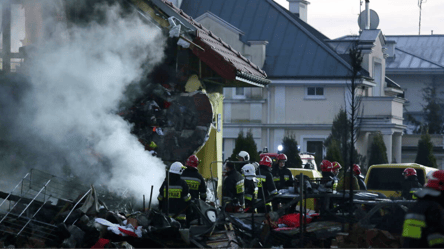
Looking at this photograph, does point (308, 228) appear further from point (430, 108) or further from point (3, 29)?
point (430, 108)

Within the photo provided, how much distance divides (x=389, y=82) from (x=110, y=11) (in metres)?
31.5

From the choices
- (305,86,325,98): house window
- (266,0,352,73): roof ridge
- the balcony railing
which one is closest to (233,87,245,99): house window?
(305,86,325,98): house window

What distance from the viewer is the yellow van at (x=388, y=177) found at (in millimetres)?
16641

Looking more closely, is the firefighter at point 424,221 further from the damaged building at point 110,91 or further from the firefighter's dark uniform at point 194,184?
the damaged building at point 110,91

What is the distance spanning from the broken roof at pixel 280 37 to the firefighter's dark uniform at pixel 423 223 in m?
27.5

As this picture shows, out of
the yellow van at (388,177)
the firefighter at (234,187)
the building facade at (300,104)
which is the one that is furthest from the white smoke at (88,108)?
the building facade at (300,104)

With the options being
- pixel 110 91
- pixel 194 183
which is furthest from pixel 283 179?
pixel 110 91

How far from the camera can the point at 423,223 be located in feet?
21.7

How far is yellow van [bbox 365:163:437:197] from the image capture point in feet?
54.6

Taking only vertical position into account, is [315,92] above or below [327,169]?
above

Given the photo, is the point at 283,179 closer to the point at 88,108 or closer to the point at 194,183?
the point at 194,183

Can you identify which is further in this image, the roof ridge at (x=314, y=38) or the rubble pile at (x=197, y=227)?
the roof ridge at (x=314, y=38)

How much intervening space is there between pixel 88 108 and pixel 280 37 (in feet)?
80.4

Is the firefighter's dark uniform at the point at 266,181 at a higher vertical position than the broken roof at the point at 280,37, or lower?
lower
